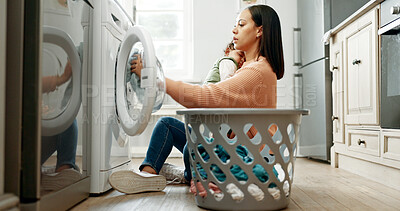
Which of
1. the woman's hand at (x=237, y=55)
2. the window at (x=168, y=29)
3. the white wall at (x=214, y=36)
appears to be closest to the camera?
the woman's hand at (x=237, y=55)

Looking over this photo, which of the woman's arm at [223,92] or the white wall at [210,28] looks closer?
the woman's arm at [223,92]

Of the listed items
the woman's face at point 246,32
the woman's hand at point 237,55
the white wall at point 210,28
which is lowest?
the woman's hand at point 237,55

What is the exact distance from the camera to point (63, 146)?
3.68 ft

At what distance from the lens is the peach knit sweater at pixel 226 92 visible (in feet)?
4.09

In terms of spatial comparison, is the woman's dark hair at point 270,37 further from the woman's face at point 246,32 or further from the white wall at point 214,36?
the white wall at point 214,36

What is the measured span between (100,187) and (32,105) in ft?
1.90

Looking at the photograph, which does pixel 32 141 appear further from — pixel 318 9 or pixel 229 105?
pixel 318 9

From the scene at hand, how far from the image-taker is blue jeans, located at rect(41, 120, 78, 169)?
3.27 ft

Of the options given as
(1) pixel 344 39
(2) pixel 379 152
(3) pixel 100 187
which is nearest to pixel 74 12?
(3) pixel 100 187

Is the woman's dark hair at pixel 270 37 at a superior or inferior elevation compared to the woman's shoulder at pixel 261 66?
superior

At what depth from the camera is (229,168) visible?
113cm

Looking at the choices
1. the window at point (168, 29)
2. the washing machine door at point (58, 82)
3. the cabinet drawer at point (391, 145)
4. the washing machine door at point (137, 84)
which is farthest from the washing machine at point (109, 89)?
the window at point (168, 29)

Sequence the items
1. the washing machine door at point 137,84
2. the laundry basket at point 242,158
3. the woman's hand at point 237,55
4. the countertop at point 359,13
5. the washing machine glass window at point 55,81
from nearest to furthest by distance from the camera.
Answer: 1. the washing machine glass window at point 55,81
2. the laundry basket at point 242,158
3. the washing machine door at point 137,84
4. the woman's hand at point 237,55
5. the countertop at point 359,13

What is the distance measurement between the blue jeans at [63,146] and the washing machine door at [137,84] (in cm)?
21
